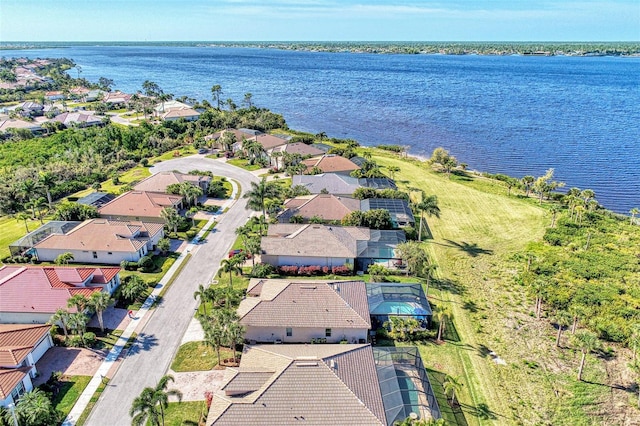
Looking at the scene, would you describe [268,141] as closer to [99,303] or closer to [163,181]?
[163,181]

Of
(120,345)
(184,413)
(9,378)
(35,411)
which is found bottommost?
(120,345)

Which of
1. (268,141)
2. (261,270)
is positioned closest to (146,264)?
(261,270)

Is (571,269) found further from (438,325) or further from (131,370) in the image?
(131,370)

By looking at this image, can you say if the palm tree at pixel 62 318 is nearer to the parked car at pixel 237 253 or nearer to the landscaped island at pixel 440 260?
the landscaped island at pixel 440 260

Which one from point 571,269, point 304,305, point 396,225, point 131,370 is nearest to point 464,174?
point 396,225

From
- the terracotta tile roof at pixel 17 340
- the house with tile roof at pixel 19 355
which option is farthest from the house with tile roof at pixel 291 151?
the house with tile roof at pixel 19 355

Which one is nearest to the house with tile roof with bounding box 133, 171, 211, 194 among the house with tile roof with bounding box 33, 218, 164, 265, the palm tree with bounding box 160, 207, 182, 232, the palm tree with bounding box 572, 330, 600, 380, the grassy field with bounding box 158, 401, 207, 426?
the palm tree with bounding box 160, 207, 182, 232
